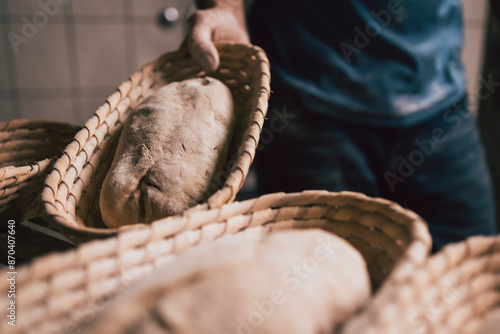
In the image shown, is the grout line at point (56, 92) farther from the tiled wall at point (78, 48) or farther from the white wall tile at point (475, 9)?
the white wall tile at point (475, 9)

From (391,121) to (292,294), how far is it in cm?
60

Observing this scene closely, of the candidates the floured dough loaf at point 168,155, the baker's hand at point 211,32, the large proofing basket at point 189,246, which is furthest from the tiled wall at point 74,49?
the large proofing basket at point 189,246

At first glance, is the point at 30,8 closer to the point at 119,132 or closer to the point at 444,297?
the point at 119,132

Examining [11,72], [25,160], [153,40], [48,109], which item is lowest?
[48,109]

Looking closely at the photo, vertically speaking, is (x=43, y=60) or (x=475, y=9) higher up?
(x=475, y=9)

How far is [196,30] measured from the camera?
2.29ft

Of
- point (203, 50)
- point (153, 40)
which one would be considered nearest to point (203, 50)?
point (203, 50)

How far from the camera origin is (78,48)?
5.94 ft

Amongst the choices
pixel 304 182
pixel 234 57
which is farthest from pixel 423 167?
pixel 234 57

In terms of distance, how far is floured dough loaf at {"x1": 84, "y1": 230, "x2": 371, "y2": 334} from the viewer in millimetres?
283

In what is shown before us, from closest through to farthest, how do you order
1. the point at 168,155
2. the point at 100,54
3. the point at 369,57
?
the point at 168,155
the point at 369,57
the point at 100,54

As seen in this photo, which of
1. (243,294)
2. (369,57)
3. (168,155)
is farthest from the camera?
(369,57)

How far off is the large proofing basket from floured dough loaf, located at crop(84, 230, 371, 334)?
1.4 inches

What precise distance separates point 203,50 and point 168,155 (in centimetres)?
20
